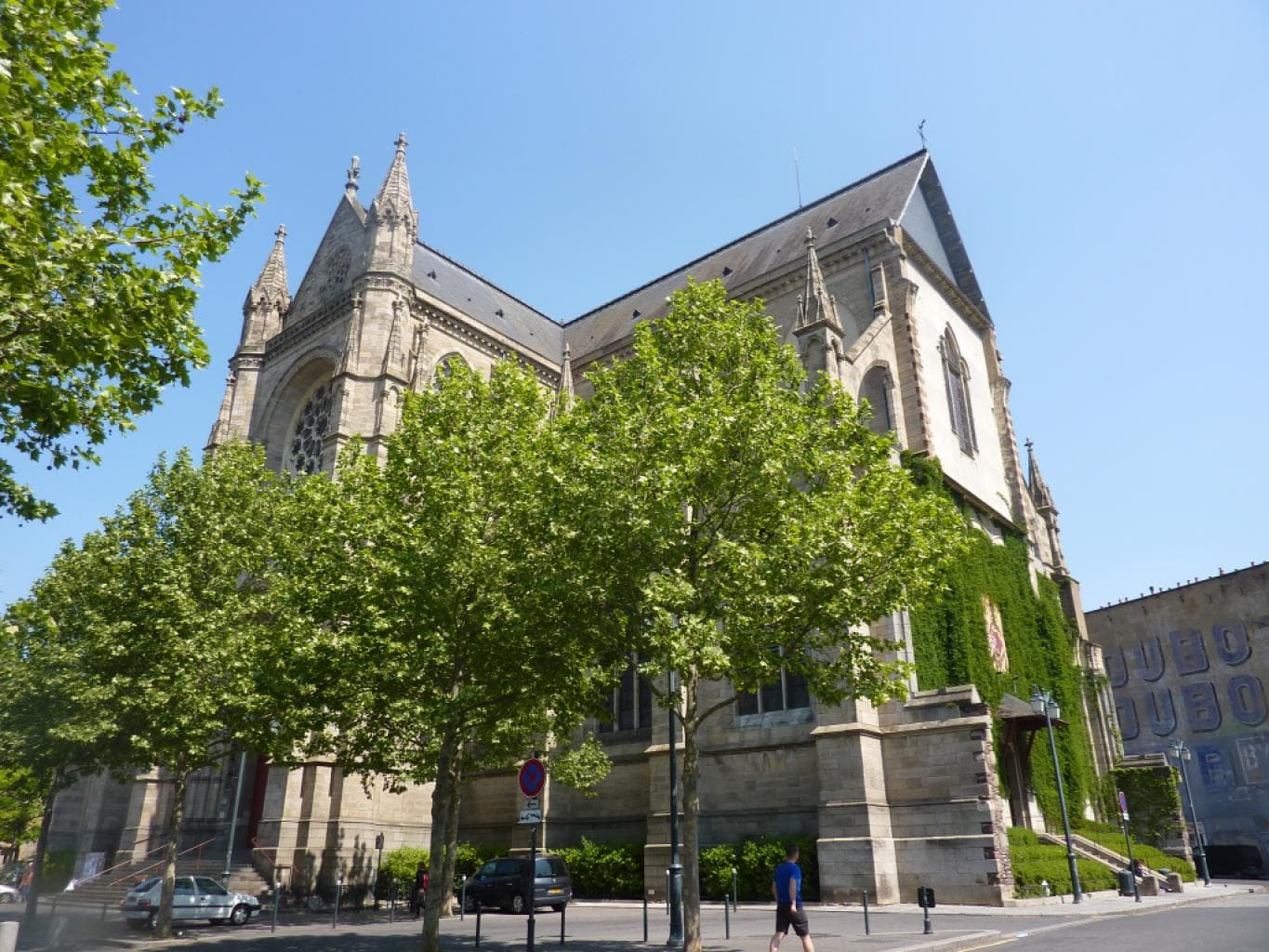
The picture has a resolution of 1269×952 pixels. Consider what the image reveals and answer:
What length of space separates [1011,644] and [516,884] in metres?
17.4

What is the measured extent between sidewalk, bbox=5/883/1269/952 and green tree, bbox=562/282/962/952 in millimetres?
3081

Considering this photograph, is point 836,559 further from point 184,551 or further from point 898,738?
point 184,551

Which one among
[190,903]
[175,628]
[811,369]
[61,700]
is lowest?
[190,903]

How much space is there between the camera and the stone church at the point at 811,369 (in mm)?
21328

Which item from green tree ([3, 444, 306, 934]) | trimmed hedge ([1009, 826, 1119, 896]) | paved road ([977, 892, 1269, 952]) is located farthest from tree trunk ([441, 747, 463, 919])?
trimmed hedge ([1009, 826, 1119, 896])

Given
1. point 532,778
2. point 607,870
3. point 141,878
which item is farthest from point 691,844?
point 141,878

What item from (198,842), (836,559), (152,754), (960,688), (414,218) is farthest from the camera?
(414,218)

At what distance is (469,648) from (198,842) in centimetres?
2244

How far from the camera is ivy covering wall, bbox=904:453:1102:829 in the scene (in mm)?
24641

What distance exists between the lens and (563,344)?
5159 cm

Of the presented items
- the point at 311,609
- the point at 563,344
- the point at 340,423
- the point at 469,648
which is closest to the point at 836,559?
the point at 469,648

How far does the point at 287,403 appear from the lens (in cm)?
3972

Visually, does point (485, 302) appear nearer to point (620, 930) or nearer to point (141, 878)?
point (141, 878)

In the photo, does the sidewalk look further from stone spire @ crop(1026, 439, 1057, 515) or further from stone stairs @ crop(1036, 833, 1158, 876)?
stone spire @ crop(1026, 439, 1057, 515)
